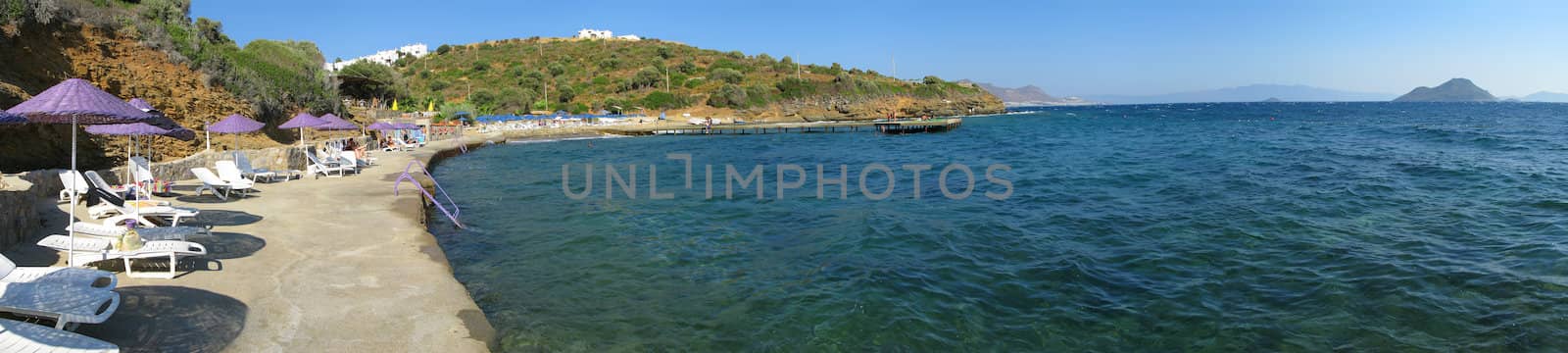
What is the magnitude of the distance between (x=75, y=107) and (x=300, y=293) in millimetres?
2065

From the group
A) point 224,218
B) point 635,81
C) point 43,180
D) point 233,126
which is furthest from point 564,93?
point 224,218

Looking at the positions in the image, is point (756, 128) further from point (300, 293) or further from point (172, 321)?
point (172, 321)

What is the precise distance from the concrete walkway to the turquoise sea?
0.69 meters

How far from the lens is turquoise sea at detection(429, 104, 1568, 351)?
6.48 m

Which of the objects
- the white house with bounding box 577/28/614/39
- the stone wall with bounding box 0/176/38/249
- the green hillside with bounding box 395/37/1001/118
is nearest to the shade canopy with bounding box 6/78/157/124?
the stone wall with bounding box 0/176/38/249

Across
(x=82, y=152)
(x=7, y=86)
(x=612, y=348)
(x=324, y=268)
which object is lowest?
(x=612, y=348)

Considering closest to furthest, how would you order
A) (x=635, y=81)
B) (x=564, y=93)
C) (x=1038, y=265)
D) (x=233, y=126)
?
1. (x=1038, y=265)
2. (x=233, y=126)
3. (x=564, y=93)
4. (x=635, y=81)

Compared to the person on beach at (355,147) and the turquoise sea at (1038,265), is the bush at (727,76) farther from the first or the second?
the turquoise sea at (1038,265)

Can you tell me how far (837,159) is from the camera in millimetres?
28906

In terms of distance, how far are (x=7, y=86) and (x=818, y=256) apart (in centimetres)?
1535

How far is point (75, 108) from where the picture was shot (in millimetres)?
5152

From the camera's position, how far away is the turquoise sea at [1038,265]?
6480 millimetres

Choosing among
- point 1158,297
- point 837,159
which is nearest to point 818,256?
point 1158,297

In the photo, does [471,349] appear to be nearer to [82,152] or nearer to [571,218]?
[571,218]
